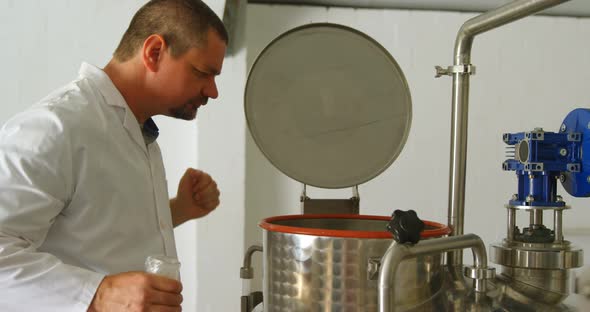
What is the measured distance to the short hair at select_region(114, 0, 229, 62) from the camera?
3.49 ft

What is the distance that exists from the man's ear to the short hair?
16 mm

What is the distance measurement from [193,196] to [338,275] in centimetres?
65

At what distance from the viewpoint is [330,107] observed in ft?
3.51

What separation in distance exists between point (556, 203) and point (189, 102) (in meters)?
0.70

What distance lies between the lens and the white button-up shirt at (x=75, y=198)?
80 centimetres

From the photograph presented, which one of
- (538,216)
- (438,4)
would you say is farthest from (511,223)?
(438,4)

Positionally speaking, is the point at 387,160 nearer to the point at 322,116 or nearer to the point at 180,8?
the point at 322,116

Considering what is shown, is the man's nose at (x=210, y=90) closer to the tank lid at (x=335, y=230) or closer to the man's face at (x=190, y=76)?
the man's face at (x=190, y=76)

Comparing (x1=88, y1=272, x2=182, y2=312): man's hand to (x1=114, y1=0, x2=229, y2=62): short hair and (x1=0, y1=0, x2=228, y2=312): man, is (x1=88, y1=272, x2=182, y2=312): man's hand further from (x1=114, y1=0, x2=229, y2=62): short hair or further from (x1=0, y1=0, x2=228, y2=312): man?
(x1=114, y1=0, x2=229, y2=62): short hair

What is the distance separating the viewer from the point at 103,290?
2.58 feet

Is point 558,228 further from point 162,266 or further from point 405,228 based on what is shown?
point 162,266

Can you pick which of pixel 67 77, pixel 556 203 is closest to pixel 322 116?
pixel 556 203

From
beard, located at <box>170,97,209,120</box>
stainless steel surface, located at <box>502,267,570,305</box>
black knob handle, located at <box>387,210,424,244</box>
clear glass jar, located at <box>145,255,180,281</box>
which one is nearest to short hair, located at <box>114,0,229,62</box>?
beard, located at <box>170,97,209,120</box>

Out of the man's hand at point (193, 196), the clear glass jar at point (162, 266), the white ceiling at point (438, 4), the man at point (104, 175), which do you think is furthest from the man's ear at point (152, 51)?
the white ceiling at point (438, 4)
